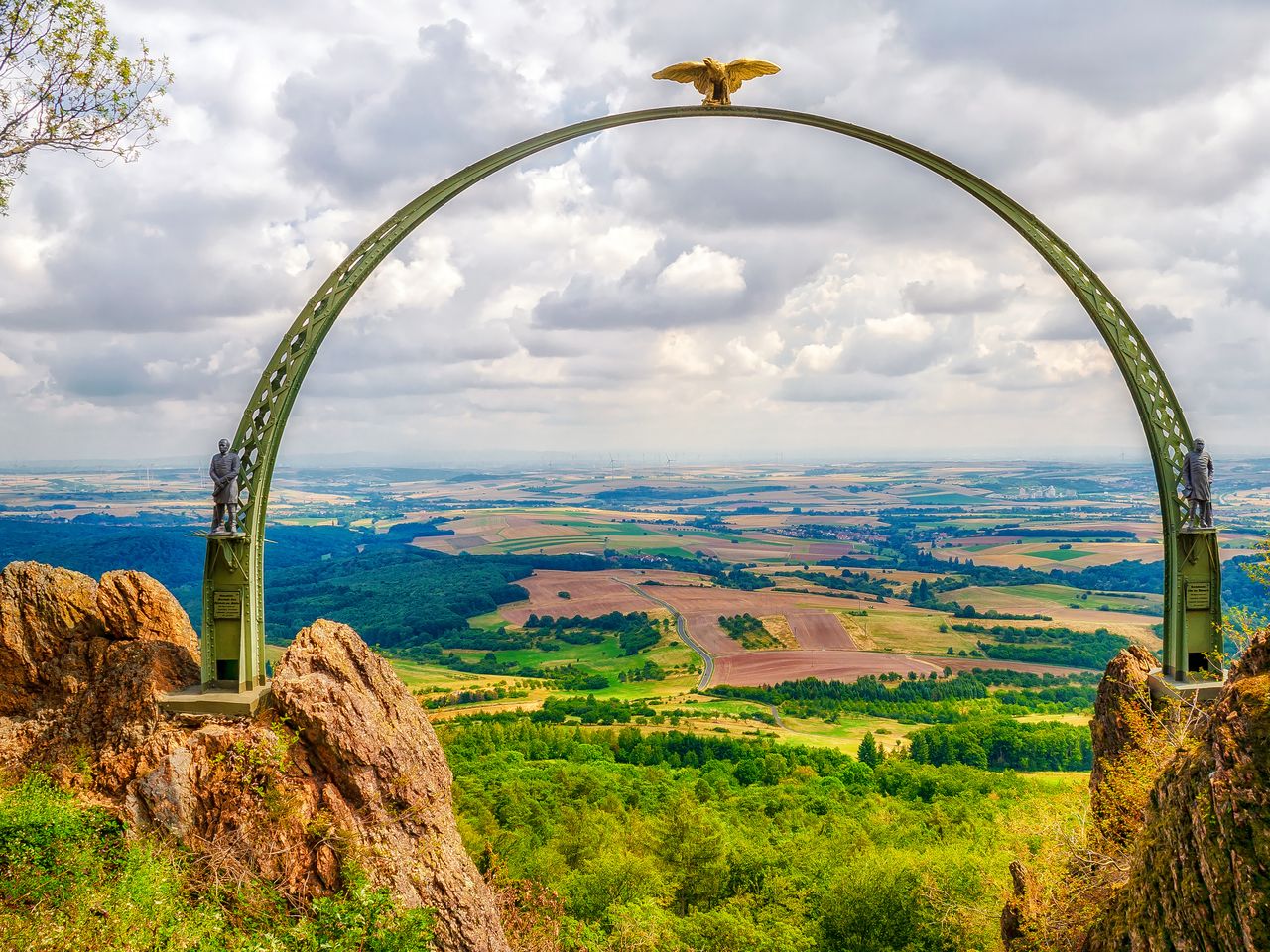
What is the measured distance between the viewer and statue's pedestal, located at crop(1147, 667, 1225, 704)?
1008 centimetres

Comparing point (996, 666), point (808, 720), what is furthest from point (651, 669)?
point (996, 666)

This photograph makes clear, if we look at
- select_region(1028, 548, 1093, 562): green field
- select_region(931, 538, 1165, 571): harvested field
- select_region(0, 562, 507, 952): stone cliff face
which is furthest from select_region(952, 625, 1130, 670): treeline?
select_region(0, 562, 507, 952): stone cliff face

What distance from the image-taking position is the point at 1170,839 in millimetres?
7453

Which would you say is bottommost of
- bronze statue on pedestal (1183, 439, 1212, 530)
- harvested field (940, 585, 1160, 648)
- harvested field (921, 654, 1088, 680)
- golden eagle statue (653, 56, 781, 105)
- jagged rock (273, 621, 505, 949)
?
harvested field (921, 654, 1088, 680)

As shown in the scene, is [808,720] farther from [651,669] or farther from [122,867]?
[122,867]

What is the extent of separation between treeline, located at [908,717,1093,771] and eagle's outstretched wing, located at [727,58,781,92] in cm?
4281

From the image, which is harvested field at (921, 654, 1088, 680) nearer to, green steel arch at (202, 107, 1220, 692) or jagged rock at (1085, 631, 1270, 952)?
green steel arch at (202, 107, 1220, 692)

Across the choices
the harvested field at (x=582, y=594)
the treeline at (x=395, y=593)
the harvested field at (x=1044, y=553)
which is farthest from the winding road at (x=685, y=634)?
the harvested field at (x=1044, y=553)

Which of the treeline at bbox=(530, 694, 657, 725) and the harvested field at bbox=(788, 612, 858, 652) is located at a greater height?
the treeline at bbox=(530, 694, 657, 725)

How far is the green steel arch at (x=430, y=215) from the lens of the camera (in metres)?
10.2

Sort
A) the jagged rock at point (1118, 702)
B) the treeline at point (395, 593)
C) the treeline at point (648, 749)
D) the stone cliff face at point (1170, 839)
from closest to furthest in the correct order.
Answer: the stone cliff face at point (1170, 839) → the jagged rock at point (1118, 702) → the treeline at point (648, 749) → the treeline at point (395, 593)

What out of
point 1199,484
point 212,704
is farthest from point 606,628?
point 1199,484

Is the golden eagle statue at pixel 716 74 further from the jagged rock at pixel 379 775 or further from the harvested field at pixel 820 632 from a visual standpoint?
the harvested field at pixel 820 632

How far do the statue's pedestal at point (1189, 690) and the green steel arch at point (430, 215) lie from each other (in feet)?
0.40
